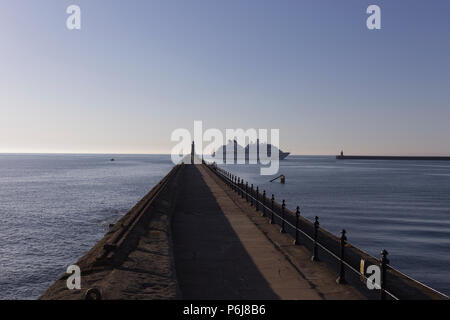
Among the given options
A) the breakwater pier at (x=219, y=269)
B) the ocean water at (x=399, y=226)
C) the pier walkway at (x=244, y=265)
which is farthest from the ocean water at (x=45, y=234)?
the ocean water at (x=399, y=226)

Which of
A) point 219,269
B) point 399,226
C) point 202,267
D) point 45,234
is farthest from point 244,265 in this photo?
point 399,226

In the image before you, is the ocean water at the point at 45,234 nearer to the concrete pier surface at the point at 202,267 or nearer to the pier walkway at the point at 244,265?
the concrete pier surface at the point at 202,267

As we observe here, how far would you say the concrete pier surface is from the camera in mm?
6629

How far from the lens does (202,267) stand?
8.63 m

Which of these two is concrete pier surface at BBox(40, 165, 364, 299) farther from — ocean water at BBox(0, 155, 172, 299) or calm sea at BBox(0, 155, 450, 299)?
calm sea at BBox(0, 155, 450, 299)

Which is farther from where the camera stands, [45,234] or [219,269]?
[45,234]

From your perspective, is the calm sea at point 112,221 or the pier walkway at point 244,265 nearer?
the pier walkway at point 244,265

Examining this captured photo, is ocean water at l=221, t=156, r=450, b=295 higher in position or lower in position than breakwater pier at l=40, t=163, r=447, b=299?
lower

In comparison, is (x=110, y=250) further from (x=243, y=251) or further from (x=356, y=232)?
(x=356, y=232)

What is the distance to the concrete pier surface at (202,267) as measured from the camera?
21.7 feet

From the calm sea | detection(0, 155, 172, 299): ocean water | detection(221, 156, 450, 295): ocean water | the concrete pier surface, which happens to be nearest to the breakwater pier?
the concrete pier surface

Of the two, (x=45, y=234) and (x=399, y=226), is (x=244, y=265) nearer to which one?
(x=45, y=234)
